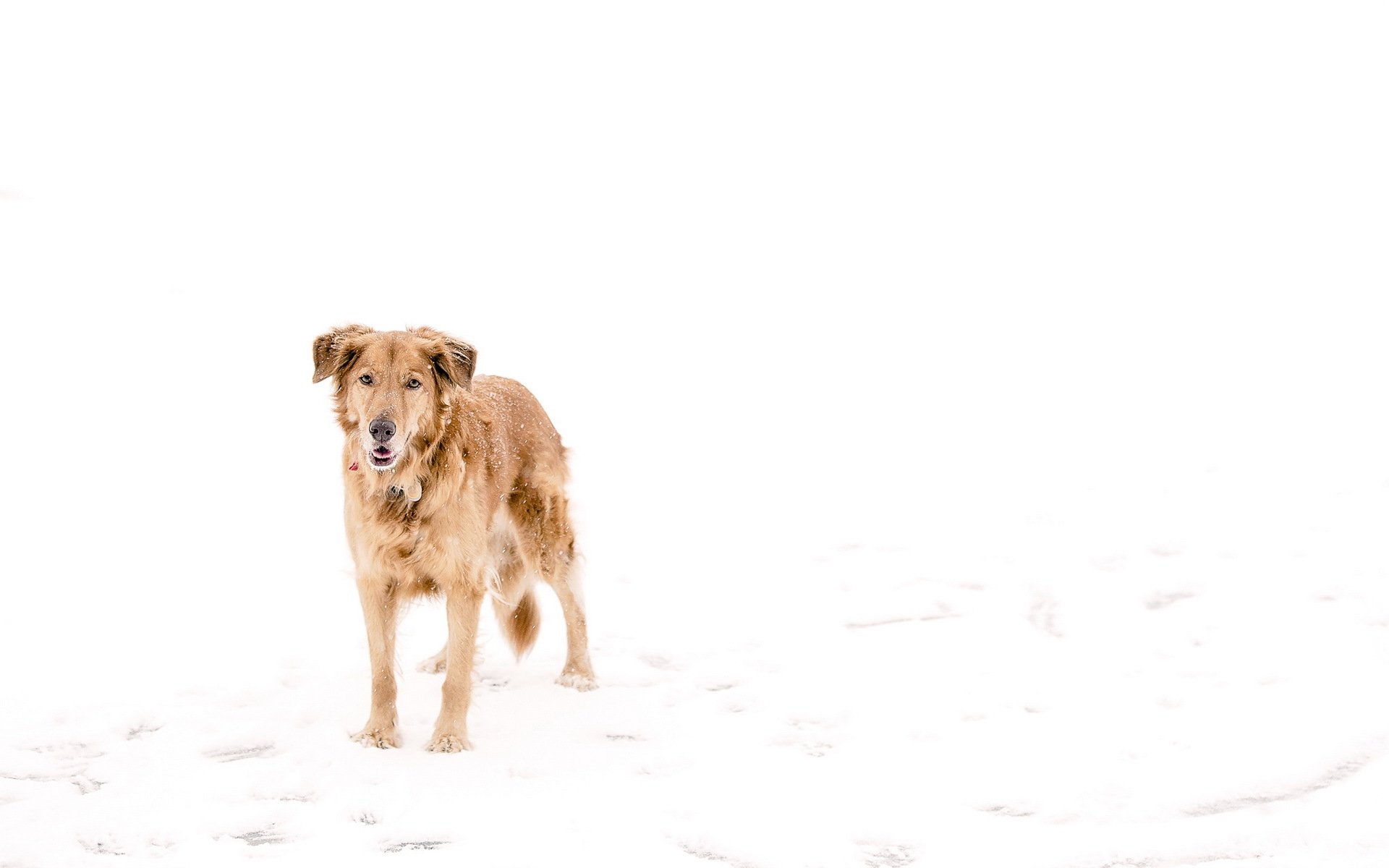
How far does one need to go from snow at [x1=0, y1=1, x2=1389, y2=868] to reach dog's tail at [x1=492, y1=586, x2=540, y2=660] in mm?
124

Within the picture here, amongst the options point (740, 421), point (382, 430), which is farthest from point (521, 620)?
point (740, 421)

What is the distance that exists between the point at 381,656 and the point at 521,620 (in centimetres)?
99

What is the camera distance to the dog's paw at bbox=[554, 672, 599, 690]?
5.80m

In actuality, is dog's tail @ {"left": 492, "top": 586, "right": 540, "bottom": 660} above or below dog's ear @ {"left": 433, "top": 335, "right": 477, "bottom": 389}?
below

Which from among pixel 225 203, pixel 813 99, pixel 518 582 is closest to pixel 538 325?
pixel 225 203

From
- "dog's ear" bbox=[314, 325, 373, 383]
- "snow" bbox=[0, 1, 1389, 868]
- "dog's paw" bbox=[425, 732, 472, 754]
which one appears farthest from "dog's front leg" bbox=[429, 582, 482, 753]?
"dog's ear" bbox=[314, 325, 373, 383]

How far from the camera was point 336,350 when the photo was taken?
199 inches

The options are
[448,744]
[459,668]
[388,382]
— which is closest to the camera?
[388,382]

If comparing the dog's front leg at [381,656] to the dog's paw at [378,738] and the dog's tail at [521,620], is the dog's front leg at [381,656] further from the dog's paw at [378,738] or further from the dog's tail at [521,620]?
the dog's tail at [521,620]

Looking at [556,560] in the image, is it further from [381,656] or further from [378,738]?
[378,738]

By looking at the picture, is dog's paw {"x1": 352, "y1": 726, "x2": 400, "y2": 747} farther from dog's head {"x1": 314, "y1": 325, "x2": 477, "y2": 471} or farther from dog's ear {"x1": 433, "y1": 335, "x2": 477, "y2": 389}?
dog's ear {"x1": 433, "y1": 335, "x2": 477, "y2": 389}

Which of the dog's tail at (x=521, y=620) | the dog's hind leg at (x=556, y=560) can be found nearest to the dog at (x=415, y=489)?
the dog's hind leg at (x=556, y=560)

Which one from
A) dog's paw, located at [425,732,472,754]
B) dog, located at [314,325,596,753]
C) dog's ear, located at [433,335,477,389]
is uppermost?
dog's ear, located at [433,335,477,389]

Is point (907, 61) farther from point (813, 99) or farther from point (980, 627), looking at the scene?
point (980, 627)
